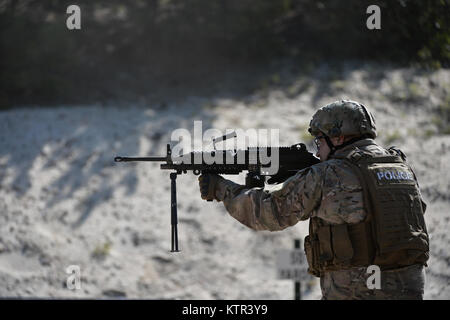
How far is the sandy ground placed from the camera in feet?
28.0

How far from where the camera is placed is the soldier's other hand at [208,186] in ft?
13.4

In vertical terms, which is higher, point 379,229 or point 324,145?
point 324,145

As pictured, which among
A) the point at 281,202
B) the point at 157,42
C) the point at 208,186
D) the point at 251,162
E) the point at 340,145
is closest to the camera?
the point at 281,202

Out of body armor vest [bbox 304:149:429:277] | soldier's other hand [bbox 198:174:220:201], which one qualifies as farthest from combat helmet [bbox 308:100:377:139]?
soldier's other hand [bbox 198:174:220:201]

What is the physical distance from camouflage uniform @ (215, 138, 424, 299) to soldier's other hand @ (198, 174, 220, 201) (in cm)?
46

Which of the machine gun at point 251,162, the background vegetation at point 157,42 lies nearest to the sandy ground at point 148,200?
the background vegetation at point 157,42

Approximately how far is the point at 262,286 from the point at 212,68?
694 centimetres

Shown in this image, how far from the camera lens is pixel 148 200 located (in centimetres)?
979

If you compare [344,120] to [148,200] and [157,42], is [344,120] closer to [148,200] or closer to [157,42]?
[148,200]

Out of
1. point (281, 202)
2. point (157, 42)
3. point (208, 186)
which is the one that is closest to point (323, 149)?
point (281, 202)

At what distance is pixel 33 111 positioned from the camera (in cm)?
1156

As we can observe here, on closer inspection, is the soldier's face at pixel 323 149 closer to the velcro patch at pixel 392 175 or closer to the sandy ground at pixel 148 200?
the velcro patch at pixel 392 175

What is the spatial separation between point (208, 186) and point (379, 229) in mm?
1224

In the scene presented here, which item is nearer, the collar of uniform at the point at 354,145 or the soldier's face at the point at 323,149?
the collar of uniform at the point at 354,145
